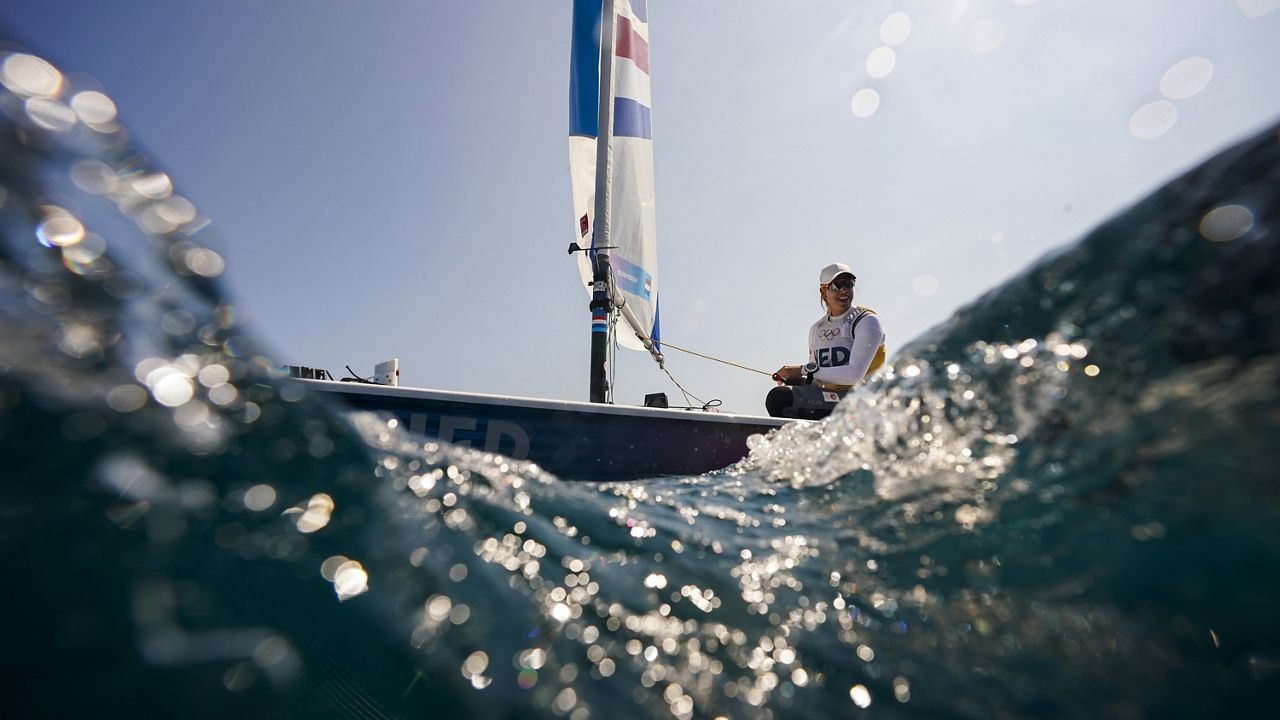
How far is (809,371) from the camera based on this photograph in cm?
430

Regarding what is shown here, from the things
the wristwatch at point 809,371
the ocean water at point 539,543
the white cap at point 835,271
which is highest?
the white cap at point 835,271

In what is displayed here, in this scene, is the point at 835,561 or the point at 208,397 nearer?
the point at 208,397

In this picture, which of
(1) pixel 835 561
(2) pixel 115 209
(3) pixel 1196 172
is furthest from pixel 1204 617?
(2) pixel 115 209

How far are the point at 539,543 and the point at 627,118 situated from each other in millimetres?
7054

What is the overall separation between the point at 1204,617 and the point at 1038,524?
0.21 meters

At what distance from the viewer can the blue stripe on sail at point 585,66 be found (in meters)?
6.35

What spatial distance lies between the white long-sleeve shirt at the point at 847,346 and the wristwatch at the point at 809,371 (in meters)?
0.04

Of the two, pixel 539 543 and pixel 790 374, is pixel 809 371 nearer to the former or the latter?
pixel 790 374

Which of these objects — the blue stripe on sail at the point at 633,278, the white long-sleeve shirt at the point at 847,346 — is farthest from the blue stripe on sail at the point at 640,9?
the white long-sleeve shirt at the point at 847,346

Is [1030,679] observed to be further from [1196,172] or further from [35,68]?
[35,68]

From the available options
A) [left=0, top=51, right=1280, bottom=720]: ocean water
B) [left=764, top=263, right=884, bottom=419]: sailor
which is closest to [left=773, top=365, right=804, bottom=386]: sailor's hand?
[left=764, top=263, right=884, bottom=419]: sailor

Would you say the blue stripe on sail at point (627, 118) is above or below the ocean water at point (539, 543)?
above

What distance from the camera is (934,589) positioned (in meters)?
0.83

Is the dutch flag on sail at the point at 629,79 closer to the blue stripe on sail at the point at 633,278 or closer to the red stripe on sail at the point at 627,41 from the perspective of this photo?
the red stripe on sail at the point at 627,41
